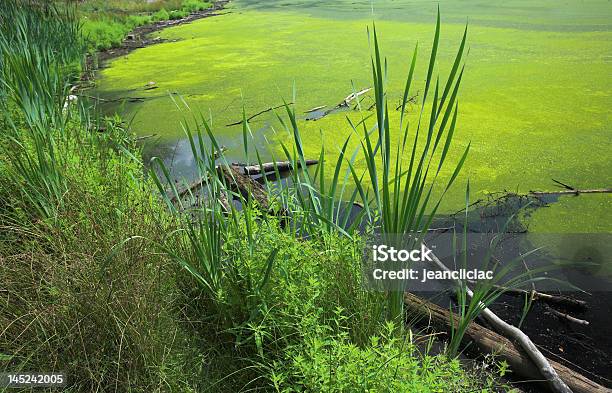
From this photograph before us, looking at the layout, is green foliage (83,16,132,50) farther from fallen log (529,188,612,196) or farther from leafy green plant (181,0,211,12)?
fallen log (529,188,612,196)

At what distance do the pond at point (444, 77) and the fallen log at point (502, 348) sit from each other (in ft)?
1.88

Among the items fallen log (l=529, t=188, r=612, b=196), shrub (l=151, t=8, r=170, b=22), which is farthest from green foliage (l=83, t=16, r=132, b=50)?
fallen log (l=529, t=188, r=612, b=196)

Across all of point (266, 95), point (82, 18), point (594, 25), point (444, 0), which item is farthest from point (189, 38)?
point (594, 25)

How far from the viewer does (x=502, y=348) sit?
1.22 metres

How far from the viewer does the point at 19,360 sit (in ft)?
3.30

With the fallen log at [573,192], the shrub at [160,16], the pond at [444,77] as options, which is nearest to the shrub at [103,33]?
the pond at [444,77]

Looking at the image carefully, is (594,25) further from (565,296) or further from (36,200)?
(36,200)

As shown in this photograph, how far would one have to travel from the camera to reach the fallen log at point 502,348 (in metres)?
1.18

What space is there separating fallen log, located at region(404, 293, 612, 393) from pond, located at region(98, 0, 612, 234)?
57 centimetres

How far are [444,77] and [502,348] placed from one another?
2.66m

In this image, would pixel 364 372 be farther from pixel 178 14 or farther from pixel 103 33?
pixel 178 14

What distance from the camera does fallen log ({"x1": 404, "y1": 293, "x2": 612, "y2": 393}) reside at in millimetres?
1181

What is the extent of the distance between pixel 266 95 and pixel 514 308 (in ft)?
7.96

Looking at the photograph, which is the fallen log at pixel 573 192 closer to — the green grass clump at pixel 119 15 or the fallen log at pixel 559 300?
the fallen log at pixel 559 300
